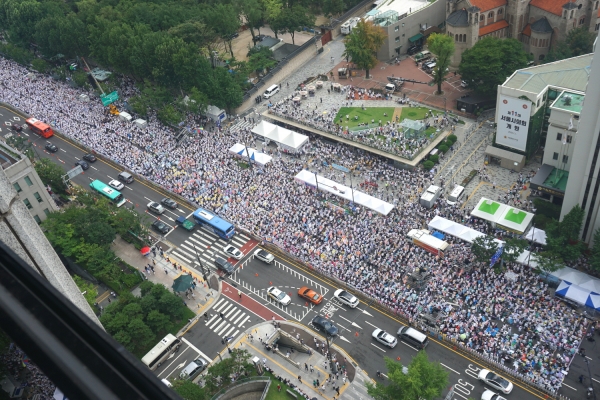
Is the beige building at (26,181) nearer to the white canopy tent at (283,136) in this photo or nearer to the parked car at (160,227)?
the parked car at (160,227)

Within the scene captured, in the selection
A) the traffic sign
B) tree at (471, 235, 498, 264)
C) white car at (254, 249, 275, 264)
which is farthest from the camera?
the traffic sign

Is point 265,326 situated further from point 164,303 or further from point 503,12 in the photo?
point 503,12

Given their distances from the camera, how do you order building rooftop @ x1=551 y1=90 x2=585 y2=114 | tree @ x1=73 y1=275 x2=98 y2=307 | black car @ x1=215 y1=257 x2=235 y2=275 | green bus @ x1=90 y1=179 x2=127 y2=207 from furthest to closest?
green bus @ x1=90 y1=179 x2=127 y2=207 < black car @ x1=215 y1=257 x2=235 y2=275 < building rooftop @ x1=551 y1=90 x2=585 y2=114 < tree @ x1=73 y1=275 x2=98 y2=307

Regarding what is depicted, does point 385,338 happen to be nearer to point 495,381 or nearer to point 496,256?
point 495,381

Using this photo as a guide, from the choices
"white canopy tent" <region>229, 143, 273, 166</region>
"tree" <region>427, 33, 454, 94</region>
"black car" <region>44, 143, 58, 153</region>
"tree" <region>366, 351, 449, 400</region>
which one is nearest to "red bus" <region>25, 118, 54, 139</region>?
"black car" <region>44, 143, 58, 153</region>

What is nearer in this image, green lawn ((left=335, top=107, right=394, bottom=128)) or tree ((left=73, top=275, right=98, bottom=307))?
tree ((left=73, top=275, right=98, bottom=307))

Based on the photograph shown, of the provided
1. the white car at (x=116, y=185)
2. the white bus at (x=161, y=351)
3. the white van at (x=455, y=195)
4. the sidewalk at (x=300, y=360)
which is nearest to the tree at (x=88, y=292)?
the white bus at (x=161, y=351)

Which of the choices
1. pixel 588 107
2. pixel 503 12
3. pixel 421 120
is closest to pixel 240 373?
pixel 588 107

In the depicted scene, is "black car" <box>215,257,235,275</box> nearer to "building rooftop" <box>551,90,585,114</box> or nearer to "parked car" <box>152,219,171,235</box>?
"parked car" <box>152,219,171,235</box>

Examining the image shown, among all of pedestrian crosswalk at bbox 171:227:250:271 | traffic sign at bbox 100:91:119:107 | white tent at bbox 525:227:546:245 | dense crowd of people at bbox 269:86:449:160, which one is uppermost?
traffic sign at bbox 100:91:119:107
